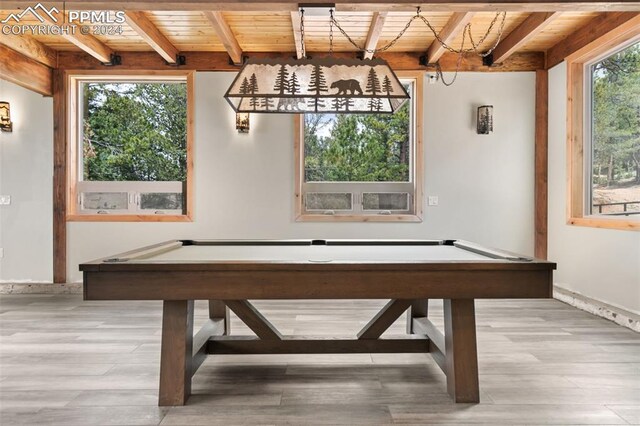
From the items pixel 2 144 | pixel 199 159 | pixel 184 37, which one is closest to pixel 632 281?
pixel 199 159

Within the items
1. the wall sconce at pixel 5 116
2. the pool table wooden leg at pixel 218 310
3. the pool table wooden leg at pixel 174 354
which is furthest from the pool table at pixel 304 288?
the wall sconce at pixel 5 116

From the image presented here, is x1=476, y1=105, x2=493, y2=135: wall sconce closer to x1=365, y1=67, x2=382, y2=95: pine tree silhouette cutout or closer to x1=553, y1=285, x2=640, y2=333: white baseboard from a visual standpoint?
x1=553, y1=285, x2=640, y2=333: white baseboard

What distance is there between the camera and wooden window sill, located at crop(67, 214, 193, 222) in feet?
16.7

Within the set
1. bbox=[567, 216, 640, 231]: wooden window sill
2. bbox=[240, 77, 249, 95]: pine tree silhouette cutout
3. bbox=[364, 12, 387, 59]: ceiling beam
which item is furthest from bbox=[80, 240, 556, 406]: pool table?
bbox=[364, 12, 387, 59]: ceiling beam

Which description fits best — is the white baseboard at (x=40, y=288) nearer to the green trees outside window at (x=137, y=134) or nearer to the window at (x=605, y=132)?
the green trees outside window at (x=137, y=134)

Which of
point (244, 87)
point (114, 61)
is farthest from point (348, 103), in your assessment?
point (114, 61)

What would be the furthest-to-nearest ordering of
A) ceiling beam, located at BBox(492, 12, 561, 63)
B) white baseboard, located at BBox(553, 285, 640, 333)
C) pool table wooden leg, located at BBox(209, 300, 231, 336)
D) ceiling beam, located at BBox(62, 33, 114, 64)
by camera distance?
ceiling beam, located at BBox(62, 33, 114, 64) < ceiling beam, located at BBox(492, 12, 561, 63) < white baseboard, located at BBox(553, 285, 640, 333) < pool table wooden leg, located at BBox(209, 300, 231, 336)

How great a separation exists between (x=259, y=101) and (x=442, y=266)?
5.76 ft

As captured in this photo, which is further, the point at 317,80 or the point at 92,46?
the point at 92,46

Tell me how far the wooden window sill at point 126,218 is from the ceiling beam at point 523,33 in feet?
13.3

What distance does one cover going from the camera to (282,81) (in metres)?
2.69

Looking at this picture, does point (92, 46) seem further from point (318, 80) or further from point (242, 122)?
point (318, 80)

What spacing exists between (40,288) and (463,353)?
195 inches

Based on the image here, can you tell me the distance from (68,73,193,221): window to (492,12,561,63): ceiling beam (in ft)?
12.2
